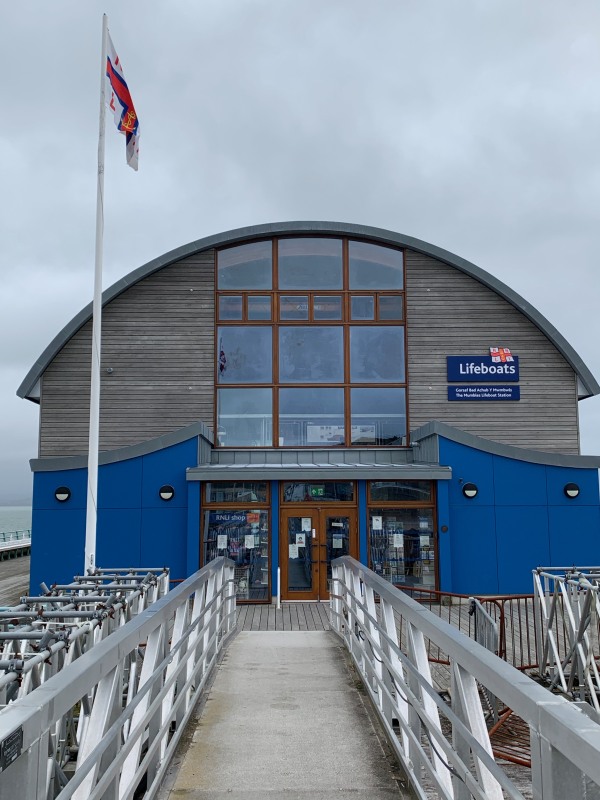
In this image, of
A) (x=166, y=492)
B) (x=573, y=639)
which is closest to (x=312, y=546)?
(x=166, y=492)

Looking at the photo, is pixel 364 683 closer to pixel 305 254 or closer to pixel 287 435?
pixel 287 435

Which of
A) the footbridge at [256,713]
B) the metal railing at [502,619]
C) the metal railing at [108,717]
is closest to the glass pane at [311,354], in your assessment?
the metal railing at [502,619]

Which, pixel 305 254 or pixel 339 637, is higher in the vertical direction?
pixel 305 254

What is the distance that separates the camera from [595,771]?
182 centimetres

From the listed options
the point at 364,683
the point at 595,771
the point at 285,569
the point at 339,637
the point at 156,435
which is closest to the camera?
the point at 595,771

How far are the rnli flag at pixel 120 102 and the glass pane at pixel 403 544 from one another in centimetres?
926

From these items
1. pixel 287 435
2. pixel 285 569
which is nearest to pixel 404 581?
pixel 285 569

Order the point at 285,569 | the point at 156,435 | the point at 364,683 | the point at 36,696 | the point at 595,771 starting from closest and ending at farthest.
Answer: the point at 595,771 < the point at 36,696 < the point at 364,683 < the point at 285,569 < the point at 156,435

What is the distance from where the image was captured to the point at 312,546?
16500 millimetres

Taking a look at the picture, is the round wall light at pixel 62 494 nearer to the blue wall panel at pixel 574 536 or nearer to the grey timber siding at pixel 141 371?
the grey timber siding at pixel 141 371

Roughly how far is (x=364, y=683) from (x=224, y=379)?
12.8 metres

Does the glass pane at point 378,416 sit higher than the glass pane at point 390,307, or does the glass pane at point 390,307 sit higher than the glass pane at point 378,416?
the glass pane at point 390,307

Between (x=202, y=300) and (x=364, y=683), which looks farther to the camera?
(x=202, y=300)

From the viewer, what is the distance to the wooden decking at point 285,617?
1298 cm
